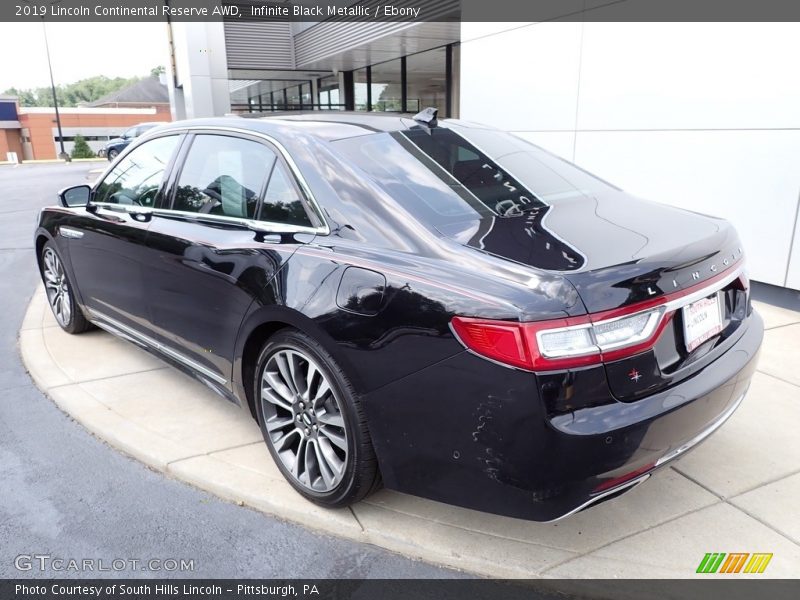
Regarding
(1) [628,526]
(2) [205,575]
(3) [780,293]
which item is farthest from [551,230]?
(3) [780,293]

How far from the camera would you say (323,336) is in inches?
99.7

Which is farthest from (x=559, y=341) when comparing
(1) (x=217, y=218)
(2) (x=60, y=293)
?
(2) (x=60, y=293)

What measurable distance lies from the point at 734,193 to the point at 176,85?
24.5 m

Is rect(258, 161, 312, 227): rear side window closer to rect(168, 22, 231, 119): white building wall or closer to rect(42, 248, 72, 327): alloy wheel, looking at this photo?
rect(42, 248, 72, 327): alloy wheel

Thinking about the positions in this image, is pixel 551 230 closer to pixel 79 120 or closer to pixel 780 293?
pixel 780 293

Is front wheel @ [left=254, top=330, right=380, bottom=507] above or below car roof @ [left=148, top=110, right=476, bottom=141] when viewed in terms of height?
below

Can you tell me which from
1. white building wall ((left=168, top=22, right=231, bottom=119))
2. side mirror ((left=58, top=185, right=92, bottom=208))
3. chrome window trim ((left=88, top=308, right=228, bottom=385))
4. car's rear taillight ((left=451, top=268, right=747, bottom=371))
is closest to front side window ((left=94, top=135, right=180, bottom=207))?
side mirror ((left=58, top=185, right=92, bottom=208))

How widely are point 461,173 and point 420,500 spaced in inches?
59.8

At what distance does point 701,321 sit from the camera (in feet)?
7.82

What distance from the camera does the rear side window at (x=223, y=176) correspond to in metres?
3.12

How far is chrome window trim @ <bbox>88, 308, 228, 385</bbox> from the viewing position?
3396 mm

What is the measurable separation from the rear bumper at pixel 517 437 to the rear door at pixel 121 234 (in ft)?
7.14

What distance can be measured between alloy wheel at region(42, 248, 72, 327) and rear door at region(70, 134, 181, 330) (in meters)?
0.42

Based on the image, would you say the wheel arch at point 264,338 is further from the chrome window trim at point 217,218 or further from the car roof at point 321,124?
the car roof at point 321,124
